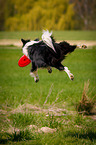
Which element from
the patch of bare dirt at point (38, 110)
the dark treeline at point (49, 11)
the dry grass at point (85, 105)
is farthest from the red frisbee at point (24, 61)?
the dark treeline at point (49, 11)

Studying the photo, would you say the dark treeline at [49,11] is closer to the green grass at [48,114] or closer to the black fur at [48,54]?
the green grass at [48,114]

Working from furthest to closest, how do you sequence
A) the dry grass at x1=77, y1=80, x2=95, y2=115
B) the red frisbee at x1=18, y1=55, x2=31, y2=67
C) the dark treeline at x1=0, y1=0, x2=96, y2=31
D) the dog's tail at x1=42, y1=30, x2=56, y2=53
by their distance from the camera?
the dark treeline at x1=0, y1=0, x2=96, y2=31 < the dry grass at x1=77, y1=80, x2=95, y2=115 < the red frisbee at x1=18, y1=55, x2=31, y2=67 < the dog's tail at x1=42, y1=30, x2=56, y2=53

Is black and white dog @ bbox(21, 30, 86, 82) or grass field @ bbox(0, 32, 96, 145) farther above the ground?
black and white dog @ bbox(21, 30, 86, 82)

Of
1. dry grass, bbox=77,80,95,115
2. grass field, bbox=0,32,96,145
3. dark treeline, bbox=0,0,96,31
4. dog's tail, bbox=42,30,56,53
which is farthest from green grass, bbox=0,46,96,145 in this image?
dark treeline, bbox=0,0,96,31

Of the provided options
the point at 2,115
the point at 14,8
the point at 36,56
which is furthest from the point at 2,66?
the point at 36,56

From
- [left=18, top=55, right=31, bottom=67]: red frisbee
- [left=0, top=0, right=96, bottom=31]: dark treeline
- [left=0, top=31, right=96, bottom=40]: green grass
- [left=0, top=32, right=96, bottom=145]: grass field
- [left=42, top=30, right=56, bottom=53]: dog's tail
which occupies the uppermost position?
[left=0, top=0, right=96, bottom=31]: dark treeline

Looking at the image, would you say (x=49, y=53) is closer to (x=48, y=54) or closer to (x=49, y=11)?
(x=48, y=54)

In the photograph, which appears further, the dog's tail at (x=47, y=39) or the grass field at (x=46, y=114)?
the grass field at (x=46, y=114)

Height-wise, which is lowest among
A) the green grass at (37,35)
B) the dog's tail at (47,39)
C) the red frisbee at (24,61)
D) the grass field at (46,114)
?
the grass field at (46,114)

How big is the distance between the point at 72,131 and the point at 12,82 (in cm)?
457

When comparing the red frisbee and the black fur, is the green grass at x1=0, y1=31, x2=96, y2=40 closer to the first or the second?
the red frisbee

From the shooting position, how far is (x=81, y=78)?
25.7 feet

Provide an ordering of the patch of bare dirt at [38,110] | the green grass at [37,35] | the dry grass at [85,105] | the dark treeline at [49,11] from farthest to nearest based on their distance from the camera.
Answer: the dark treeline at [49,11], the dry grass at [85,105], the patch of bare dirt at [38,110], the green grass at [37,35]

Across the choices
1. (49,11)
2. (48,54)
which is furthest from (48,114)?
(49,11)
